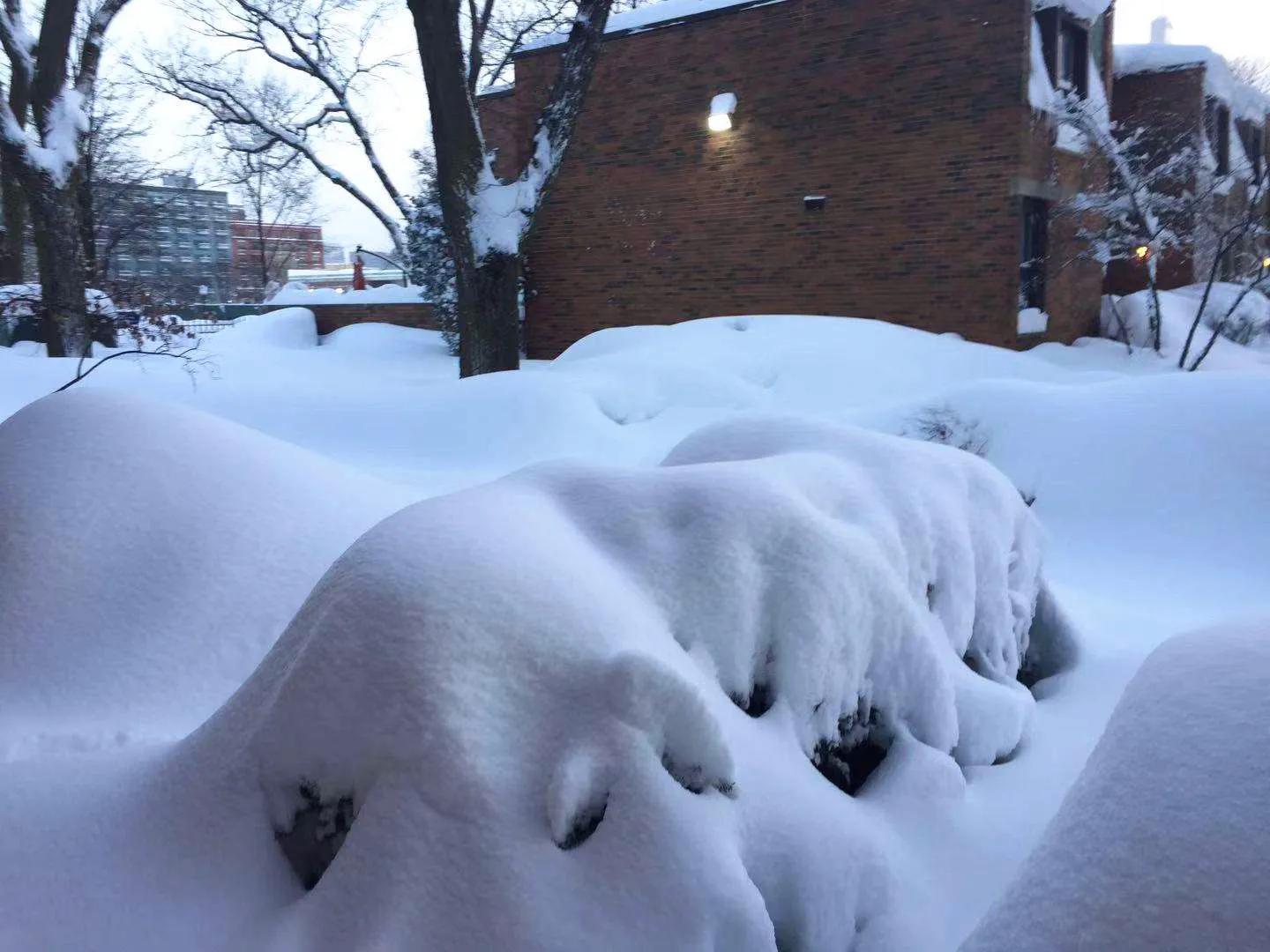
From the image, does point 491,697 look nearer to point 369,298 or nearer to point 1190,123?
point 1190,123

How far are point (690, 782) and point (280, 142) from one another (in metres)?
22.3

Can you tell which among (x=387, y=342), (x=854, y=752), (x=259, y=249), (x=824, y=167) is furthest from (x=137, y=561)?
(x=259, y=249)

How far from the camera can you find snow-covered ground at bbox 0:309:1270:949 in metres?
1.67

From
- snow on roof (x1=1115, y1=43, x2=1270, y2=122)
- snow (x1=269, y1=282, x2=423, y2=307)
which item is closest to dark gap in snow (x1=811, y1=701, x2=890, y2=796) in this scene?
snow (x1=269, y1=282, x2=423, y2=307)

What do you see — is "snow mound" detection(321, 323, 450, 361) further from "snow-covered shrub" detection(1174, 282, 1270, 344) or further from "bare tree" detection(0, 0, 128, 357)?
"snow-covered shrub" detection(1174, 282, 1270, 344)

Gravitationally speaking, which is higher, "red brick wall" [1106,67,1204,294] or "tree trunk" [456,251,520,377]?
"red brick wall" [1106,67,1204,294]

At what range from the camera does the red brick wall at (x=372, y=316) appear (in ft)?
64.9

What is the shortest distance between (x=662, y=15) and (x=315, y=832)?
1604cm

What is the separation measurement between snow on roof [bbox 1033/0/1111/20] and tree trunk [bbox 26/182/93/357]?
12.6m

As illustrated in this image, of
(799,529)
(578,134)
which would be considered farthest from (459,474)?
(578,134)

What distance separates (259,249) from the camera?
156ft

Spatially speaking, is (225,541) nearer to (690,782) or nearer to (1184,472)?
(690,782)

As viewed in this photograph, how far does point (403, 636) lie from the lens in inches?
70.9

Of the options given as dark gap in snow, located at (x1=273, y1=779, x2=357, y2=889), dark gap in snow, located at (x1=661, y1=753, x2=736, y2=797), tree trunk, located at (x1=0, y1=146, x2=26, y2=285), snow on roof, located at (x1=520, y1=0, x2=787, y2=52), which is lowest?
dark gap in snow, located at (x1=273, y1=779, x2=357, y2=889)
